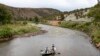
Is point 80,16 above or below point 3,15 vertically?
below

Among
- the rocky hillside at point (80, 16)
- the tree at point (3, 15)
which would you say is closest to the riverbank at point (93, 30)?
the rocky hillside at point (80, 16)

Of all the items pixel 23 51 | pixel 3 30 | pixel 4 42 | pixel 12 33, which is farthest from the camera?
pixel 12 33

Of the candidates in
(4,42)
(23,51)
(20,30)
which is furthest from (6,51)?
(20,30)

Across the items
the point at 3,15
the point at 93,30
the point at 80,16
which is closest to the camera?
the point at 93,30

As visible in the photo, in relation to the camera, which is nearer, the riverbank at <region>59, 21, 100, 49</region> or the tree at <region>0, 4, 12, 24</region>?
the riverbank at <region>59, 21, 100, 49</region>

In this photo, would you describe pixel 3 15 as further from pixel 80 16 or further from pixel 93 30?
pixel 80 16

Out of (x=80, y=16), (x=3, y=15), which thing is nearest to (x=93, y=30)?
(x=3, y=15)

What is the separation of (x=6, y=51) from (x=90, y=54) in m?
16.8

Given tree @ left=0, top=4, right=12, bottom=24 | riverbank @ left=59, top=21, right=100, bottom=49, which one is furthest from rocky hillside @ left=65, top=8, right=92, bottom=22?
tree @ left=0, top=4, right=12, bottom=24

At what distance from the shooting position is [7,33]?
6309cm

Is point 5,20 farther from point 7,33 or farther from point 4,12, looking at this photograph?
point 7,33

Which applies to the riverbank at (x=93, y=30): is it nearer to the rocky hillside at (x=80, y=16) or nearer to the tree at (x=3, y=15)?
the rocky hillside at (x=80, y=16)

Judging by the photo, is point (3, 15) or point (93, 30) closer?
point (93, 30)

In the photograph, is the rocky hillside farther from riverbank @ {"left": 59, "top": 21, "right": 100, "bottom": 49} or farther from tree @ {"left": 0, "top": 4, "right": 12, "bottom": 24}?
tree @ {"left": 0, "top": 4, "right": 12, "bottom": 24}
